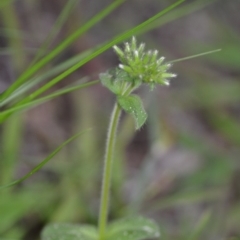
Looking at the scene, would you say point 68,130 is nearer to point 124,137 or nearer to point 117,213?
point 124,137

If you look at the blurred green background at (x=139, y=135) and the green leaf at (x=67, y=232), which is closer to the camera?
the green leaf at (x=67, y=232)

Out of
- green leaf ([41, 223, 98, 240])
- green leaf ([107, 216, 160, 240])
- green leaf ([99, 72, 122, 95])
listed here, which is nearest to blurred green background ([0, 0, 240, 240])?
green leaf ([107, 216, 160, 240])

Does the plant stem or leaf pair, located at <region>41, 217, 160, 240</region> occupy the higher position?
the plant stem

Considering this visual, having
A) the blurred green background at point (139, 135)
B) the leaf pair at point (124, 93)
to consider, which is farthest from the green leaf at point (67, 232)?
the leaf pair at point (124, 93)

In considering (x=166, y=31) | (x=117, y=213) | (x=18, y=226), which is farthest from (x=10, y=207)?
(x=166, y=31)

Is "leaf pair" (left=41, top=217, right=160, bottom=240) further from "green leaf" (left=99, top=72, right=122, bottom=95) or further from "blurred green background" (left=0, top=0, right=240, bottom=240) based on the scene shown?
"green leaf" (left=99, top=72, right=122, bottom=95)

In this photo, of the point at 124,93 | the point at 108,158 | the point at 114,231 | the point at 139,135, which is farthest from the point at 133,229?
the point at 139,135

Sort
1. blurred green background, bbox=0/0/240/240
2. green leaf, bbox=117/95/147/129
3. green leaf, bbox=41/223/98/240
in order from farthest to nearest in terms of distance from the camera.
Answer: blurred green background, bbox=0/0/240/240 → green leaf, bbox=41/223/98/240 → green leaf, bbox=117/95/147/129

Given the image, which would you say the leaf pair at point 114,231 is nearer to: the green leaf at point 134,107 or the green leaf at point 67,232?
the green leaf at point 67,232
